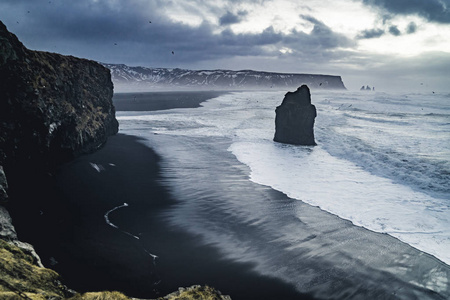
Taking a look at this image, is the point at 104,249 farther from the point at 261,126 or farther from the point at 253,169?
the point at 261,126

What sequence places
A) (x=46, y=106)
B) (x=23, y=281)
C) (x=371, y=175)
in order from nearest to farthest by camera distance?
1. (x=23, y=281)
2. (x=46, y=106)
3. (x=371, y=175)

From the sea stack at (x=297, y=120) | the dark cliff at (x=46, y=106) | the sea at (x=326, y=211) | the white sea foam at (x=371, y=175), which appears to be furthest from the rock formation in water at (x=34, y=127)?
the sea stack at (x=297, y=120)

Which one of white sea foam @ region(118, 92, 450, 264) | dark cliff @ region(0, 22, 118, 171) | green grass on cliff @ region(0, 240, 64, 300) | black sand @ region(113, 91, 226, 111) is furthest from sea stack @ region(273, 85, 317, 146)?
black sand @ region(113, 91, 226, 111)

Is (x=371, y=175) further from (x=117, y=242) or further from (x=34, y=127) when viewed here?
(x=34, y=127)

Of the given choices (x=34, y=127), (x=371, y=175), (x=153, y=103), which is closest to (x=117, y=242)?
(x=34, y=127)

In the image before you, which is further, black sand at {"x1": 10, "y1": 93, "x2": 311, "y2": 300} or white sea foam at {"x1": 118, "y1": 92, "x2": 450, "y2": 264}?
white sea foam at {"x1": 118, "y1": 92, "x2": 450, "y2": 264}

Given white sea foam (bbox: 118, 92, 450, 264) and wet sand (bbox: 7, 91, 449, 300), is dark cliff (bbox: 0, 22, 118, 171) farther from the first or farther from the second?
white sea foam (bbox: 118, 92, 450, 264)

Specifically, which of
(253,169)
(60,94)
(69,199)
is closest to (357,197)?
(253,169)
